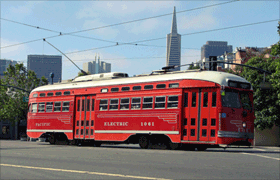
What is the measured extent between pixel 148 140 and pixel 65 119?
21.5 ft

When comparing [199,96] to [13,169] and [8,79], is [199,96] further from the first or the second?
[8,79]

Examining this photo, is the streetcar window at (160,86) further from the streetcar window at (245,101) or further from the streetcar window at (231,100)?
the streetcar window at (245,101)

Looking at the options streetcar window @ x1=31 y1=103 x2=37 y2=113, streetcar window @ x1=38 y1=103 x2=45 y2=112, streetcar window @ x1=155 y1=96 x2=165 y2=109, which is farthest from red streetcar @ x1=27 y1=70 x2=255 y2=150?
streetcar window @ x1=31 y1=103 x2=37 y2=113

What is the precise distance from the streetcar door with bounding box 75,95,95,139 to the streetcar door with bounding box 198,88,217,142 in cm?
750

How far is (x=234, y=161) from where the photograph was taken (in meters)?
Answer: 13.8

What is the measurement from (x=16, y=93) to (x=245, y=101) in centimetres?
4415

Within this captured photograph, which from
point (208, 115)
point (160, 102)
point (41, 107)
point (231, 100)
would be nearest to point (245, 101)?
point (231, 100)

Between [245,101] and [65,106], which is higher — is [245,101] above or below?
above

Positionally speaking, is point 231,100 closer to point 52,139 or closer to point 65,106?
point 65,106

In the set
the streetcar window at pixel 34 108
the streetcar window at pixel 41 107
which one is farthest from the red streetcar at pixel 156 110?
the streetcar window at pixel 34 108

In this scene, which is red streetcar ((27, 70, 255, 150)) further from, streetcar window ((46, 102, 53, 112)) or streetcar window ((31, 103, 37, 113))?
streetcar window ((31, 103, 37, 113))

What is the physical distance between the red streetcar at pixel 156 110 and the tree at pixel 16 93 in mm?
32097

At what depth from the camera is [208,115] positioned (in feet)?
62.2

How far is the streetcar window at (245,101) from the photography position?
770 inches
